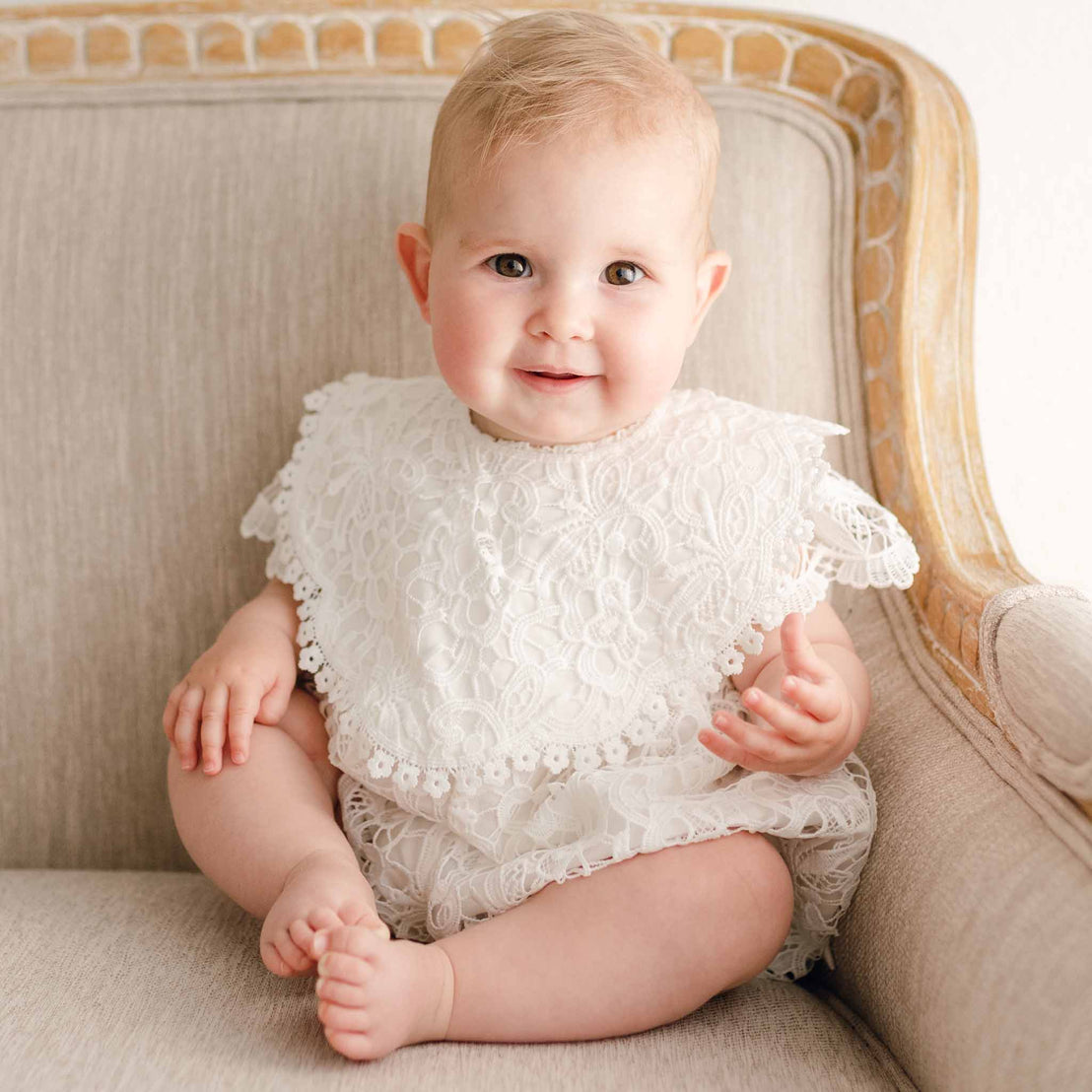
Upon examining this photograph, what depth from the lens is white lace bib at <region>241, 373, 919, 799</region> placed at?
0.95 metres

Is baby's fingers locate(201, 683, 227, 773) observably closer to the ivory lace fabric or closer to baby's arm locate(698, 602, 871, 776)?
the ivory lace fabric

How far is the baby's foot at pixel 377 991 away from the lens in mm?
740

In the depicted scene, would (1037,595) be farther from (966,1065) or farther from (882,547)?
(966,1065)

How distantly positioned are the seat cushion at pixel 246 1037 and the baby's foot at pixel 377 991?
2 cm

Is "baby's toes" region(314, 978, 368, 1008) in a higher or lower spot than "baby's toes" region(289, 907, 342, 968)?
higher

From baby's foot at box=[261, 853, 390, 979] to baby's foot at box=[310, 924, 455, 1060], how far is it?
0.05ft

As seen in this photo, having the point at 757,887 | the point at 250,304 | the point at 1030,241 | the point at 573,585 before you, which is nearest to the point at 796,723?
the point at 757,887

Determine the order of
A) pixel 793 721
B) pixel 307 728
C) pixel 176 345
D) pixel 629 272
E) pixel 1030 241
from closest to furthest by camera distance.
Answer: pixel 793 721 < pixel 629 272 < pixel 307 728 < pixel 176 345 < pixel 1030 241

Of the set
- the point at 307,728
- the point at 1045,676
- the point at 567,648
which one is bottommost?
the point at 307,728

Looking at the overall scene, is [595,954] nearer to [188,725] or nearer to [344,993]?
[344,993]

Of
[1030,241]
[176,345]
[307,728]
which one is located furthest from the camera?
[1030,241]

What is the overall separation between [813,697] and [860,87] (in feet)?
2.32

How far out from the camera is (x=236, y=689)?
99 centimetres

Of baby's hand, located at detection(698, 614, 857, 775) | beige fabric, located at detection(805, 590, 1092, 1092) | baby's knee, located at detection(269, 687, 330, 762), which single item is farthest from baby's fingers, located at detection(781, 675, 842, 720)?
baby's knee, located at detection(269, 687, 330, 762)
